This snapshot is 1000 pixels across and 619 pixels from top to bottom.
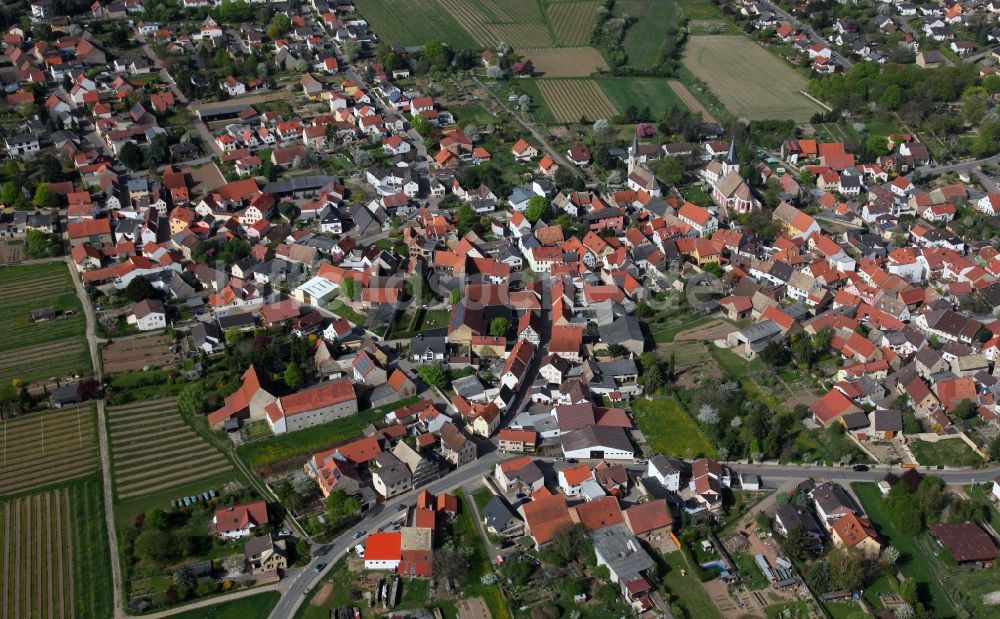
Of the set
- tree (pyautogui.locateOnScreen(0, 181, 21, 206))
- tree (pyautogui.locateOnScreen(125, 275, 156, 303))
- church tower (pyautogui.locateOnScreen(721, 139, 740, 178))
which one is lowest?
tree (pyautogui.locateOnScreen(0, 181, 21, 206))

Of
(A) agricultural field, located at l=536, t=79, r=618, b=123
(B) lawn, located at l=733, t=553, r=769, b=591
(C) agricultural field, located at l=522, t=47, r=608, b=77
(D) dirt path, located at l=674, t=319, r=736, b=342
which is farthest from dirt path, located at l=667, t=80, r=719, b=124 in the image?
(B) lawn, located at l=733, t=553, r=769, b=591

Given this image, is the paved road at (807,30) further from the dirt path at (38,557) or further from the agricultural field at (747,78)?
the dirt path at (38,557)

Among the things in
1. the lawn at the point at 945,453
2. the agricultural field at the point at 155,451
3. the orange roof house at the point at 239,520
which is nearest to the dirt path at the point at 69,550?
the agricultural field at the point at 155,451

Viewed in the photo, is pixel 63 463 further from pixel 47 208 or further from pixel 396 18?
pixel 396 18

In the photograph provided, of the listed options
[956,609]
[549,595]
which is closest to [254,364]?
[549,595]

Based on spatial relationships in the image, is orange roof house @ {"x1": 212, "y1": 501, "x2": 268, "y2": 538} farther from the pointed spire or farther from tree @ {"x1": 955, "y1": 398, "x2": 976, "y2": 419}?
the pointed spire

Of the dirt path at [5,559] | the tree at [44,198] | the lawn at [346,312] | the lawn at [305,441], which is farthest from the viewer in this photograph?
the tree at [44,198]
